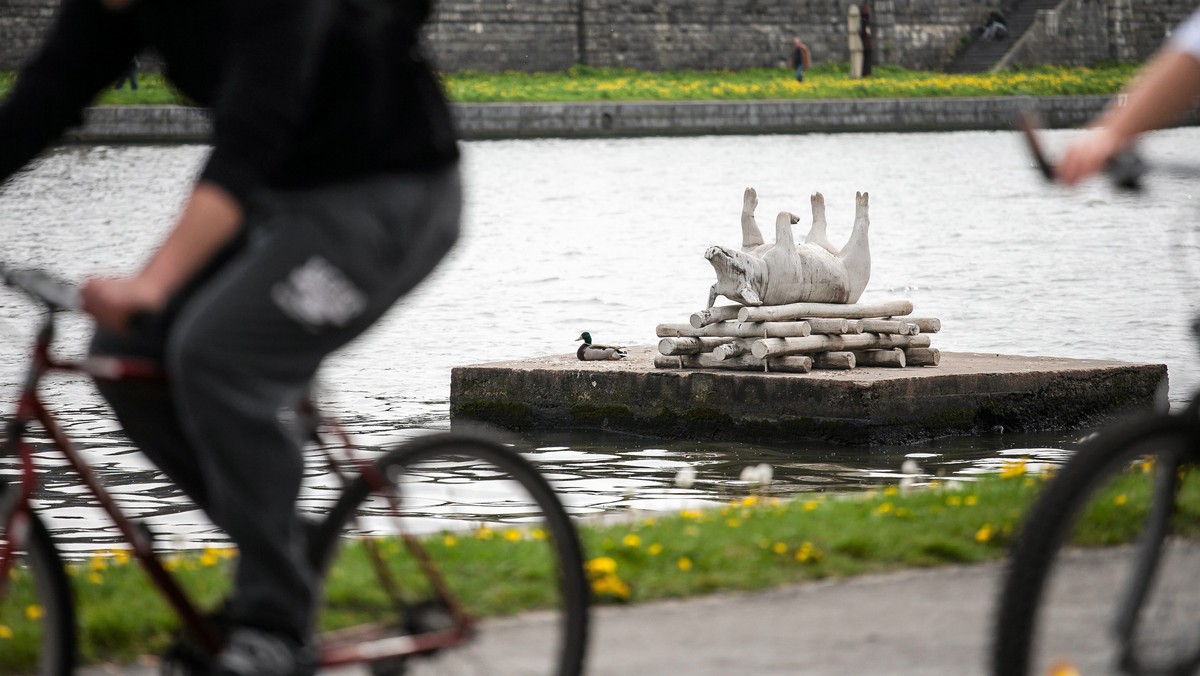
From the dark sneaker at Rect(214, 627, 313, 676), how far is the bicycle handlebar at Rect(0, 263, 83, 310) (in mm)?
560

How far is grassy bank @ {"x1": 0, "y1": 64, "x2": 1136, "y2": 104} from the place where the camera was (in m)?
51.1

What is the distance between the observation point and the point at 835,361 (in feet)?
38.5

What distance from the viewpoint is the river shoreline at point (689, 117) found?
44.8m

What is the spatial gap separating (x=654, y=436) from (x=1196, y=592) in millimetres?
8559

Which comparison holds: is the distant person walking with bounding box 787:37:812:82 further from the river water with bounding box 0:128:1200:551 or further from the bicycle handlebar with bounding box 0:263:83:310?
the bicycle handlebar with bounding box 0:263:83:310

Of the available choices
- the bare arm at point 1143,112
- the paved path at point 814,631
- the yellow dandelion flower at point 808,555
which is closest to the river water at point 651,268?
the paved path at point 814,631

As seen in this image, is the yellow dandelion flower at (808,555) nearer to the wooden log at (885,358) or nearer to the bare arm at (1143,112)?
the bare arm at (1143,112)

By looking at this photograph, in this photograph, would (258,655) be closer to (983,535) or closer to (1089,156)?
(1089,156)

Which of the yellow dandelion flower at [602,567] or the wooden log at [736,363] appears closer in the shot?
the yellow dandelion flower at [602,567]

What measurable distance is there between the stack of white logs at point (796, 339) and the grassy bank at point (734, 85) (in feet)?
121

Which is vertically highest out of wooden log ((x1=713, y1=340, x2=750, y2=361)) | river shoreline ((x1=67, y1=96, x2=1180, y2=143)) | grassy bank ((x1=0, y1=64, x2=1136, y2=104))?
grassy bank ((x1=0, y1=64, x2=1136, y2=104))

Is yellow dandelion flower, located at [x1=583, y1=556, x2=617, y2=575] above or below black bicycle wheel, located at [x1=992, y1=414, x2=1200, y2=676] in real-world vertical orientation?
below

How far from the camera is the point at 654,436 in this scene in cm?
1176

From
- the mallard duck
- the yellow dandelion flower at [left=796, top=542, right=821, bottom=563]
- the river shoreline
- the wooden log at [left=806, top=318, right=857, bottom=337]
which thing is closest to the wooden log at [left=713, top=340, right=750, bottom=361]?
the wooden log at [left=806, top=318, right=857, bottom=337]
